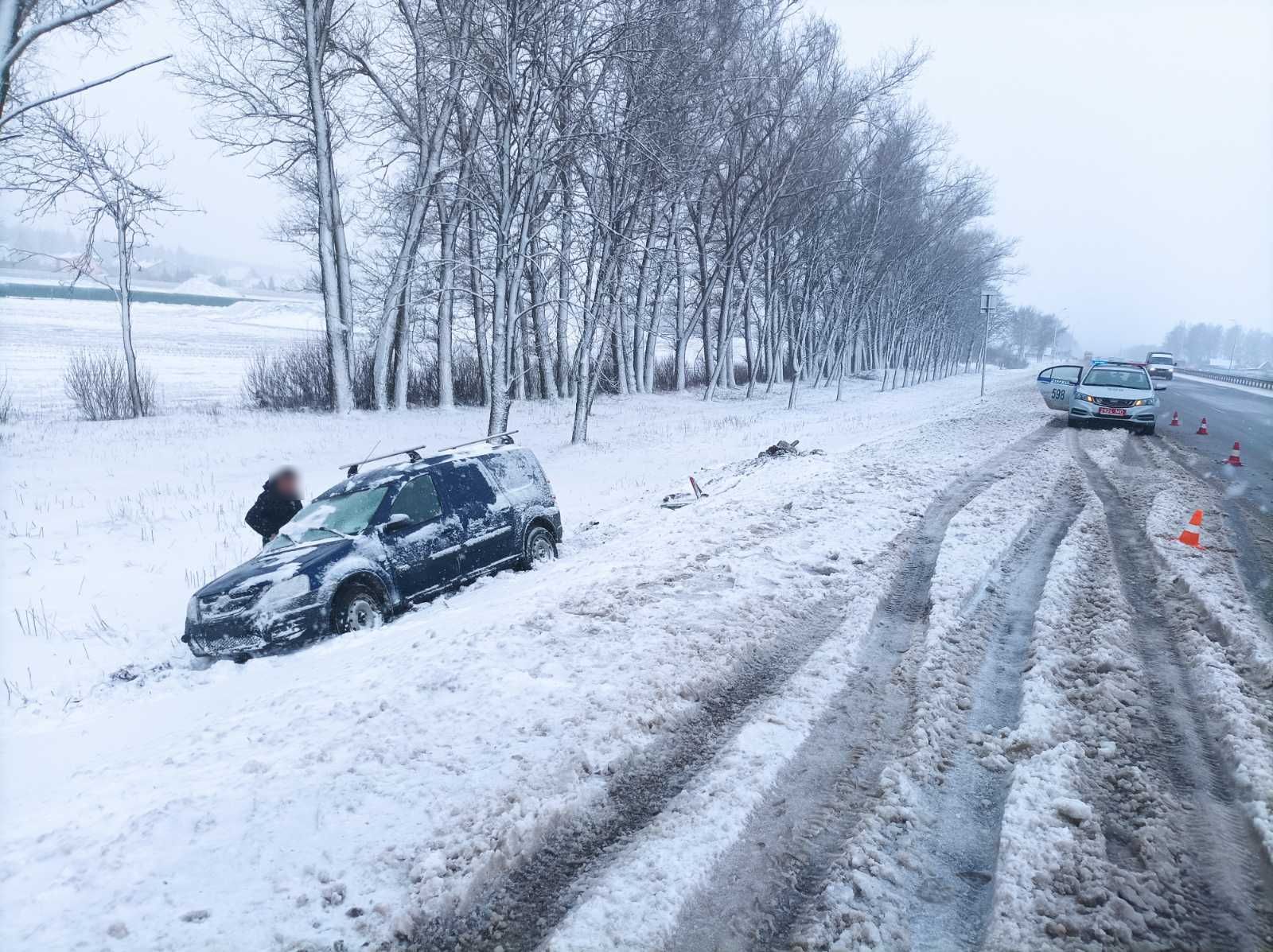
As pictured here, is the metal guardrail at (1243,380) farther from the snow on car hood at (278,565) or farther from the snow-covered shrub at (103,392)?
A: the snow-covered shrub at (103,392)

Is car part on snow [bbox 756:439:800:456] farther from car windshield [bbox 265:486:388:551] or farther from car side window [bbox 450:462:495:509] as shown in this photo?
car windshield [bbox 265:486:388:551]

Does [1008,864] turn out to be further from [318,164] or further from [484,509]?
[318,164]

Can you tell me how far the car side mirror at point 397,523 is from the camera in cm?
762

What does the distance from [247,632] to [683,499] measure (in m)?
7.36

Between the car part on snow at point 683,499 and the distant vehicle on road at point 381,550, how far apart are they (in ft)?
8.62

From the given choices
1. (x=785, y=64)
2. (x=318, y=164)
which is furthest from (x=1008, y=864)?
(x=785, y=64)

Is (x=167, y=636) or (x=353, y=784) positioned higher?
(x=353, y=784)

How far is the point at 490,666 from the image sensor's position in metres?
5.39

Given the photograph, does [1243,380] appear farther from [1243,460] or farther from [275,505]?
[275,505]

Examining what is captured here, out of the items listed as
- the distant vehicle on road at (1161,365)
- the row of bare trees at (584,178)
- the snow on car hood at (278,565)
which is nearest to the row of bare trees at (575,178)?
the row of bare trees at (584,178)

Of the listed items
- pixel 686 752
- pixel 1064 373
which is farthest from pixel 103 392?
pixel 1064 373

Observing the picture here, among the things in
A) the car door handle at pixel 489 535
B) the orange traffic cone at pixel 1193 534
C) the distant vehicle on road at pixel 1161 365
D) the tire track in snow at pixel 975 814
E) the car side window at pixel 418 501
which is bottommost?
the tire track in snow at pixel 975 814

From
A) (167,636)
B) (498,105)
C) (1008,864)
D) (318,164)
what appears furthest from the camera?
(318,164)

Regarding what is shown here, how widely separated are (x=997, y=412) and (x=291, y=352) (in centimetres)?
2686
